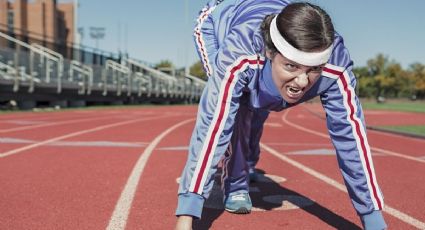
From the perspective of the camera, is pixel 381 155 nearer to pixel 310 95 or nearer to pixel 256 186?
pixel 256 186

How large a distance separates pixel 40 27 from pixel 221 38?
1779 inches

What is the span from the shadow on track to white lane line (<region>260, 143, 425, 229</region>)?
433 millimetres

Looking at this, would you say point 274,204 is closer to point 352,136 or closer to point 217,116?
point 352,136

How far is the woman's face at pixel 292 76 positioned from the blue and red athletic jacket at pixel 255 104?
0.09m

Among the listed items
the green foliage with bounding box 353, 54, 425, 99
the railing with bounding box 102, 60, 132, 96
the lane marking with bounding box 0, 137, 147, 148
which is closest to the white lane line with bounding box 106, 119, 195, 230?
the lane marking with bounding box 0, 137, 147, 148

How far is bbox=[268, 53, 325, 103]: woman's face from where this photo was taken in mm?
2680

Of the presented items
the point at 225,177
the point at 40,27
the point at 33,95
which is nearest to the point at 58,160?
the point at 225,177

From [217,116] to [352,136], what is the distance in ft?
2.66

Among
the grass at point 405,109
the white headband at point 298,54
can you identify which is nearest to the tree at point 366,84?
Answer: the grass at point 405,109

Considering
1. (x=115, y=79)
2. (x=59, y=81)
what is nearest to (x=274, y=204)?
(x=59, y=81)

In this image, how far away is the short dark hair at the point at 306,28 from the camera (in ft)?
8.50

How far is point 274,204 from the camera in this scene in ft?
13.6

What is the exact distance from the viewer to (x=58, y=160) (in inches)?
258

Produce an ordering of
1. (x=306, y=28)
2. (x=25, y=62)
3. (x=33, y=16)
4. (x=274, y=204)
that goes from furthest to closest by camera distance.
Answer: (x=33, y=16), (x=25, y=62), (x=274, y=204), (x=306, y=28)
